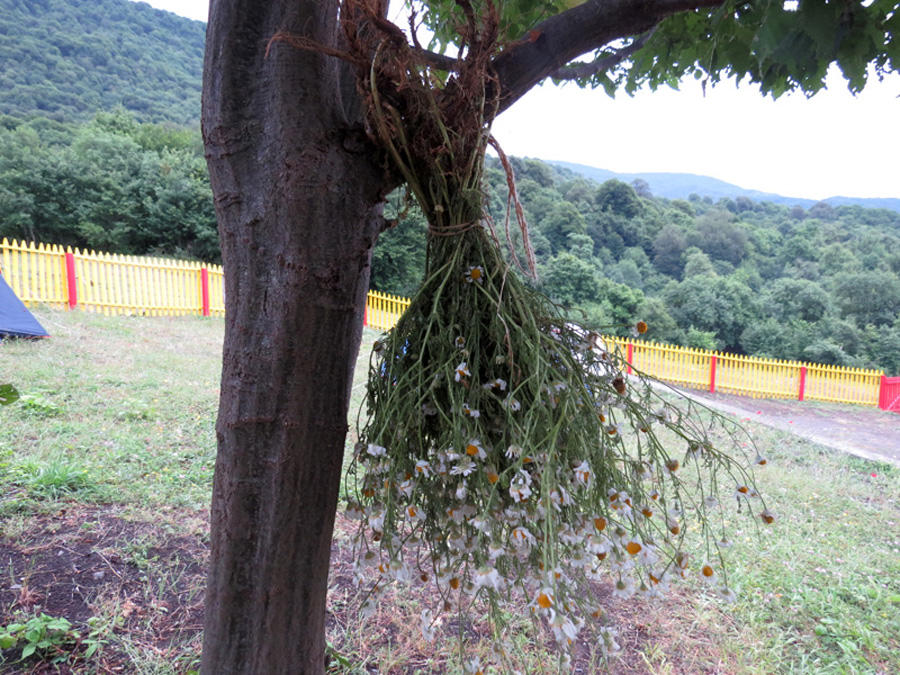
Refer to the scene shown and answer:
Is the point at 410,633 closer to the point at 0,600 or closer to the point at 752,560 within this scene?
the point at 0,600

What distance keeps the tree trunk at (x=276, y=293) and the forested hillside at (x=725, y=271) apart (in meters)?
10.2

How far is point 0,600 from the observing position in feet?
6.31

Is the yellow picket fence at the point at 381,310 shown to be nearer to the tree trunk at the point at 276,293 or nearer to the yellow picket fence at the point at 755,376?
the yellow picket fence at the point at 755,376

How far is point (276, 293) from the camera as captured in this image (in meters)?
1.07

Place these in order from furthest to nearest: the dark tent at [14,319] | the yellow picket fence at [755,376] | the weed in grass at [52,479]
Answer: the yellow picket fence at [755,376]
the dark tent at [14,319]
the weed in grass at [52,479]

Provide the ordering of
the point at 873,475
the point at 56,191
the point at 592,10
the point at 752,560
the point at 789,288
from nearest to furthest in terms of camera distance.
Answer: the point at 592,10 → the point at 752,560 → the point at 873,475 → the point at 56,191 → the point at 789,288

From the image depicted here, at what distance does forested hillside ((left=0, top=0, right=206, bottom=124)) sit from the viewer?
112 ft

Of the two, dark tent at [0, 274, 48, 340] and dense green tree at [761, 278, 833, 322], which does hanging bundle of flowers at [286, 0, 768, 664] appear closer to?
dark tent at [0, 274, 48, 340]

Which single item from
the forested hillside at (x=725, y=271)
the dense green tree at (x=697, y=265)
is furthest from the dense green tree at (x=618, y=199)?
the dense green tree at (x=697, y=265)

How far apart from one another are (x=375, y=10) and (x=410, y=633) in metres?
2.11

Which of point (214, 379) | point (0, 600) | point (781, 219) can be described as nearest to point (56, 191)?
point (214, 379)

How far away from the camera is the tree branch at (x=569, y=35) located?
4.32 ft

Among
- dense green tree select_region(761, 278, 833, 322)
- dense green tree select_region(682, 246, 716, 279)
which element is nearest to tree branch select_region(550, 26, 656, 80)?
dense green tree select_region(761, 278, 833, 322)

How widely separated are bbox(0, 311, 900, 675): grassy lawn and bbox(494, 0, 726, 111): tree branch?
1.66 meters
